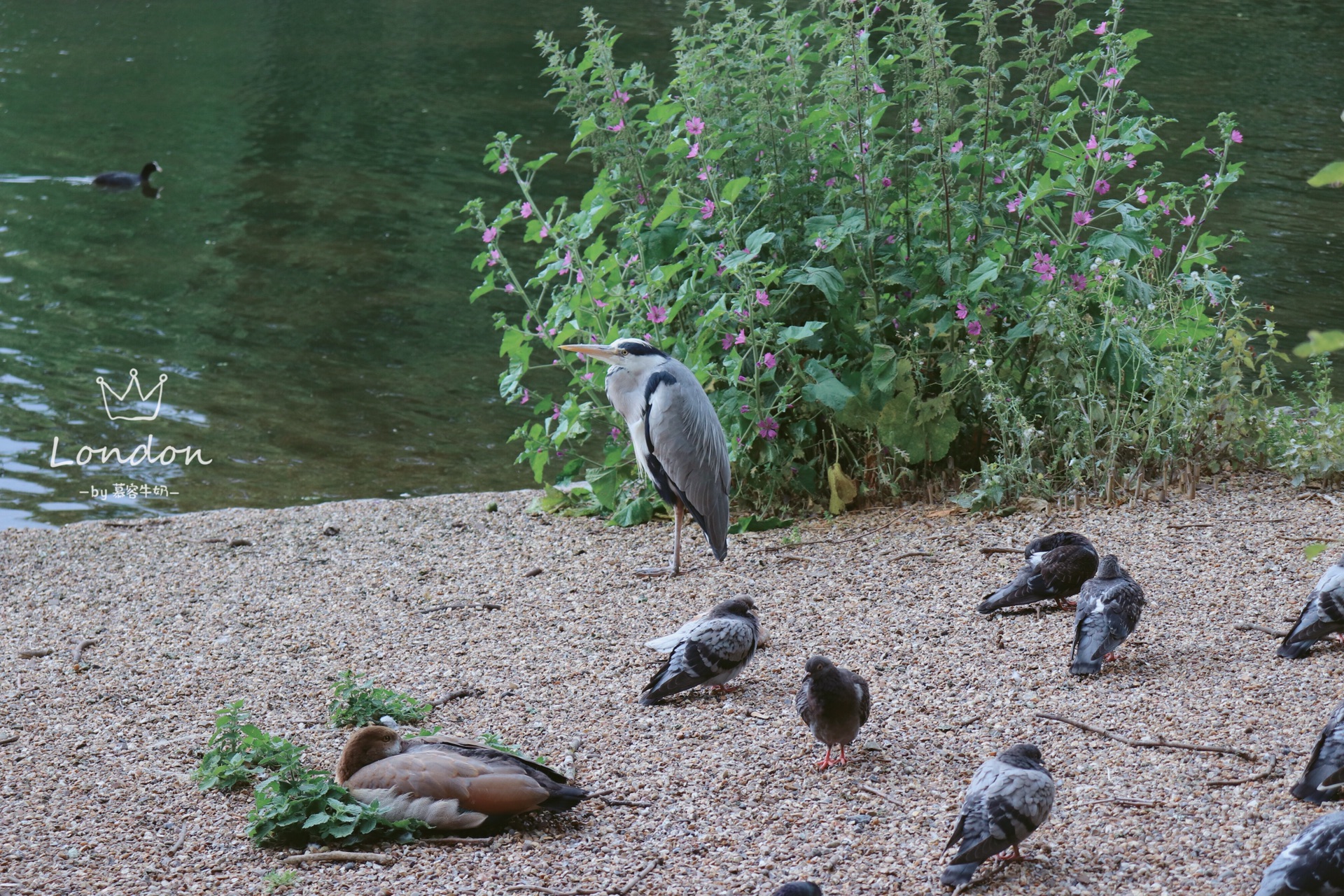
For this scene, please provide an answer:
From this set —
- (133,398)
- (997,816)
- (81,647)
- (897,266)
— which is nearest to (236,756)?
(81,647)

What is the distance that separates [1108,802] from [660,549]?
3.05 metres

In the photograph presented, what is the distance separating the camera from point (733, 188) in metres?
5.59

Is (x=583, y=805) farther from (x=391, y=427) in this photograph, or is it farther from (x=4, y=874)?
(x=391, y=427)

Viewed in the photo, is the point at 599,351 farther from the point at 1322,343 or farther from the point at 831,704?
the point at 1322,343

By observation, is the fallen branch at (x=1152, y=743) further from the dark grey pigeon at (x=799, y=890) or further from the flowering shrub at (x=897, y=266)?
the flowering shrub at (x=897, y=266)

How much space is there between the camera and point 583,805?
335 centimetres

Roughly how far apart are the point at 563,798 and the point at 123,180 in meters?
15.3

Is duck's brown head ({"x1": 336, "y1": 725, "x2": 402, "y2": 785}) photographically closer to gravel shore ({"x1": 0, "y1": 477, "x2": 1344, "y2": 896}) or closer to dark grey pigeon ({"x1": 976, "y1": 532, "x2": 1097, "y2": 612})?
gravel shore ({"x1": 0, "y1": 477, "x2": 1344, "y2": 896})

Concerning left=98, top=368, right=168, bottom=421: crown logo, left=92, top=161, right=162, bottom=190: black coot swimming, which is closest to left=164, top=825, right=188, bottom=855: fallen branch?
left=98, top=368, right=168, bottom=421: crown logo

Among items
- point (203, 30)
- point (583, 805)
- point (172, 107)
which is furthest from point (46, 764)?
point (203, 30)

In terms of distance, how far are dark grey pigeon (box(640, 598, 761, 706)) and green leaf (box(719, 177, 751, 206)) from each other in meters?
2.31

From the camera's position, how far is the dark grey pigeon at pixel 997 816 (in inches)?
105

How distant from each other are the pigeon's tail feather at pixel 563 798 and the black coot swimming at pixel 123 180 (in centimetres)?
1519

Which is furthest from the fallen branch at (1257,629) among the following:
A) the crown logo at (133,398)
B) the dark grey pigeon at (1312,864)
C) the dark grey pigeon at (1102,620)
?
the crown logo at (133,398)
